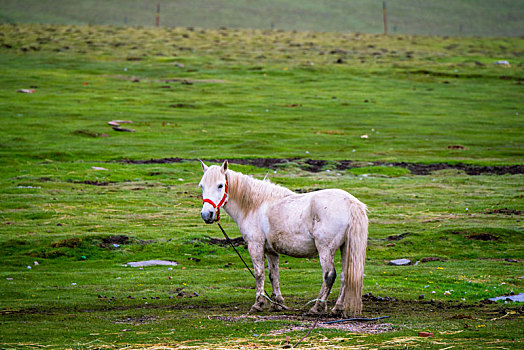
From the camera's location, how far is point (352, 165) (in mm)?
33000

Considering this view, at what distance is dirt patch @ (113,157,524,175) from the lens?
31562 mm

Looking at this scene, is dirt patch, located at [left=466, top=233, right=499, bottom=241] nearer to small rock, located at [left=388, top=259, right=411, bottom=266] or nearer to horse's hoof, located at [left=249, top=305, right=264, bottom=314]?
small rock, located at [left=388, top=259, right=411, bottom=266]

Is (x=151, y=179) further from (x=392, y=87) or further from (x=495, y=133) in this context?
(x=392, y=87)

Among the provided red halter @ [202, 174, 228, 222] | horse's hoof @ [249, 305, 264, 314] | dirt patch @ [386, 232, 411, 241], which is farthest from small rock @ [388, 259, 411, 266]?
red halter @ [202, 174, 228, 222]

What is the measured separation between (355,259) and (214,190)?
118 inches

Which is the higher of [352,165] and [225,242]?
[352,165]

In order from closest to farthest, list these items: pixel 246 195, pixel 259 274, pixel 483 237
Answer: pixel 259 274, pixel 246 195, pixel 483 237

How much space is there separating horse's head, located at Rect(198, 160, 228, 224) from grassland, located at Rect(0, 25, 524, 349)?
203cm

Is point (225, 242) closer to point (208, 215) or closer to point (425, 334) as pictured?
point (208, 215)

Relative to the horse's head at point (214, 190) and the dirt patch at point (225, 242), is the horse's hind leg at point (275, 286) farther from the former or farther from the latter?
the dirt patch at point (225, 242)

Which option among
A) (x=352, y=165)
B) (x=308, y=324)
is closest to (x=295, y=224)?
(x=308, y=324)

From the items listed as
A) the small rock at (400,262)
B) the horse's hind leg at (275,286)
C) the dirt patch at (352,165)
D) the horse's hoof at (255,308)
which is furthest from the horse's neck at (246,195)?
the dirt patch at (352,165)

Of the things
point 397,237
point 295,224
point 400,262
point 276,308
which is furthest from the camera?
point 397,237

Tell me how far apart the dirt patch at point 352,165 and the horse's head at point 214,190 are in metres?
20.3
